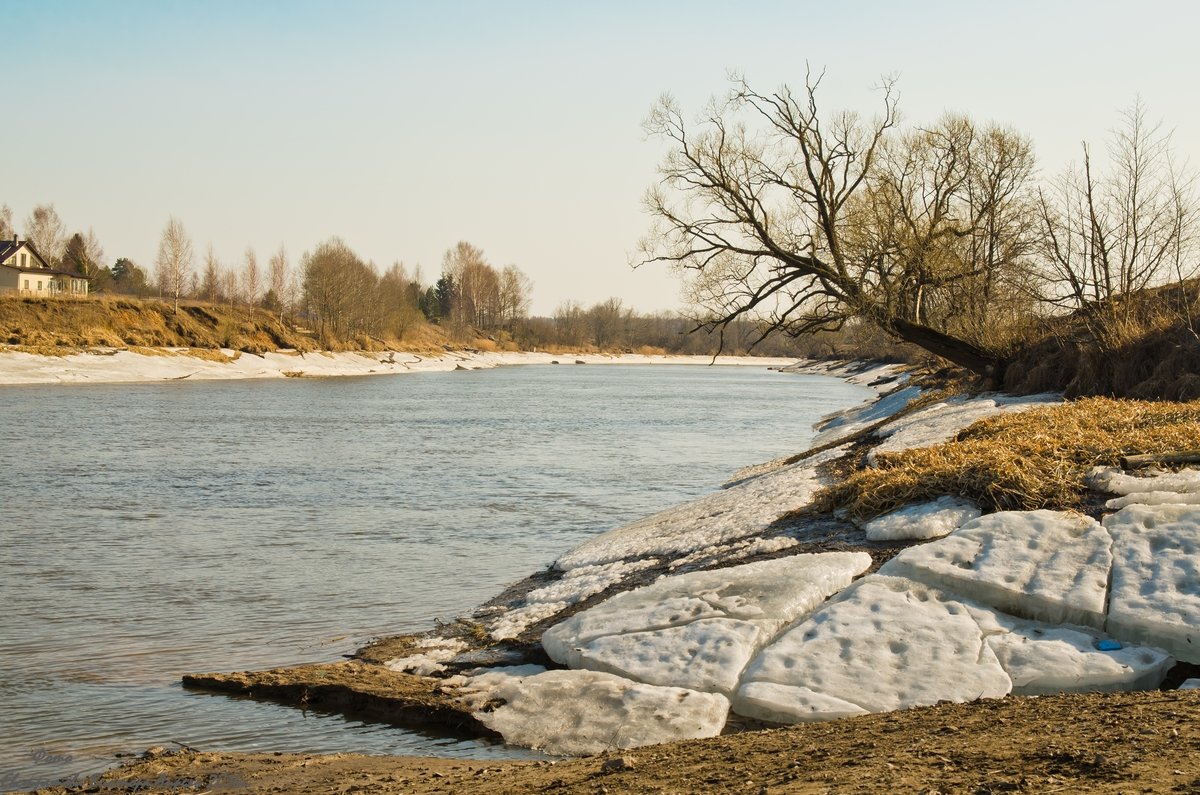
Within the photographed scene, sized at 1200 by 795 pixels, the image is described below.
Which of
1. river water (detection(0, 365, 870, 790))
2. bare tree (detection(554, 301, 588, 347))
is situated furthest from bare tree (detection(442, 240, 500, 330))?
river water (detection(0, 365, 870, 790))

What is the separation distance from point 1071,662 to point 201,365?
7507cm

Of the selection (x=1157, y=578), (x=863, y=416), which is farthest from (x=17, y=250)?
(x=1157, y=578)

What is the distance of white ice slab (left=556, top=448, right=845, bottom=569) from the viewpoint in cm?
1183

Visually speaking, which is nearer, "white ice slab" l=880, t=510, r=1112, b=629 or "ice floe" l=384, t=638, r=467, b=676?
"white ice slab" l=880, t=510, r=1112, b=629

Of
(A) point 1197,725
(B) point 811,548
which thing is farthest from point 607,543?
(A) point 1197,725

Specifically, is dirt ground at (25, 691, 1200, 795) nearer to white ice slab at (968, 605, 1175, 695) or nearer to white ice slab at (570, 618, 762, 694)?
white ice slab at (968, 605, 1175, 695)

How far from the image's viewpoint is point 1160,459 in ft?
33.0

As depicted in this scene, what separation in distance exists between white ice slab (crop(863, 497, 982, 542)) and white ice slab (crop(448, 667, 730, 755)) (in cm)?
335

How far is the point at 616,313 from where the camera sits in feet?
602

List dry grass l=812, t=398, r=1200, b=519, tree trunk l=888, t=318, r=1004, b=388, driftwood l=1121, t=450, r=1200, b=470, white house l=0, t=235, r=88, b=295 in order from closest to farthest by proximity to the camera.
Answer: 1. dry grass l=812, t=398, r=1200, b=519
2. driftwood l=1121, t=450, r=1200, b=470
3. tree trunk l=888, t=318, r=1004, b=388
4. white house l=0, t=235, r=88, b=295

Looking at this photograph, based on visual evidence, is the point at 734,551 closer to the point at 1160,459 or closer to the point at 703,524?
the point at 703,524

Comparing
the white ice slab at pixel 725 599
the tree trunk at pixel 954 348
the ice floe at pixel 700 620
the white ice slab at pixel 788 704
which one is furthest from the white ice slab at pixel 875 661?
the tree trunk at pixel 954 348

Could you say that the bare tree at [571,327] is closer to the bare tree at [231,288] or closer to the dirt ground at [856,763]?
the bare tree at [231,288]

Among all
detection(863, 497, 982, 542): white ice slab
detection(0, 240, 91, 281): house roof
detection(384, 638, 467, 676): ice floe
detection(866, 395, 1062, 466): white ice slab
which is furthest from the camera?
detection(0, 240, 91, 281): house roof
